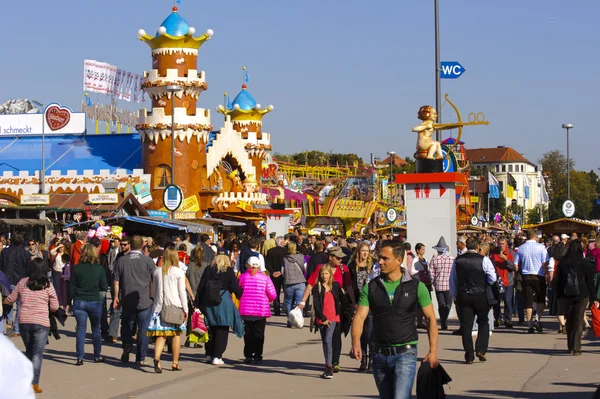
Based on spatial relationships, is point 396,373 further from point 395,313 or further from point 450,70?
point 450,70

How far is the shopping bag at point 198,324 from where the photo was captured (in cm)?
1301

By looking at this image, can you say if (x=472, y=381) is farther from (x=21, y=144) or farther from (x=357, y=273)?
(x=21, y=144)

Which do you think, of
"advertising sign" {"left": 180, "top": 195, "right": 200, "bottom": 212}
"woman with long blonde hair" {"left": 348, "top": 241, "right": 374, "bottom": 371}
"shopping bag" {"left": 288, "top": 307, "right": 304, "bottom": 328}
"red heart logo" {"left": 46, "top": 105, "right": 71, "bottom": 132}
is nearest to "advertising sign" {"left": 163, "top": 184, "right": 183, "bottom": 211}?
"woman with long blonde hair" {"left": 348, "top": 241, "right": 374, "bottom": 371}

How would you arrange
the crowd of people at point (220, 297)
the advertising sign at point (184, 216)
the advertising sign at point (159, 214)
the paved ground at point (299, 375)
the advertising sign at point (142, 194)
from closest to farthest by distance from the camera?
the paved ground at point (299, 375)
the crowd of people at point (220, 297)
the advertising sign at point (159, 214)
the advertising sign at point (142, 194)
the advertising sign at point (184, 216)

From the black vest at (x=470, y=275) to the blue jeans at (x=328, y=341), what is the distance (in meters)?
2.05

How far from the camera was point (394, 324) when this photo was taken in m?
7.10

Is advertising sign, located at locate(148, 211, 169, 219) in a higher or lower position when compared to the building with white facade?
lower

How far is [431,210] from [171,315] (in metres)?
8.86

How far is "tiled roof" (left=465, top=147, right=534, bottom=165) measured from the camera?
18862 cm

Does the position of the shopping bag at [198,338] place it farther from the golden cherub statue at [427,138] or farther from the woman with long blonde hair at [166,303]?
the golden cherub statue at [427,138]

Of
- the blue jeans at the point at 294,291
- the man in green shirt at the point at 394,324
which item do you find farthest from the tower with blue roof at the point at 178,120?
the man in green shirt at the point at 394,324

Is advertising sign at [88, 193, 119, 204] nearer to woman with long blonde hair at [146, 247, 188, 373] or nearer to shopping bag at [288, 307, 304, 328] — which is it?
woman with long blonde hair at [146, 247, 188, 373]

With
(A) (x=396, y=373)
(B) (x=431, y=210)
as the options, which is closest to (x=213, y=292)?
(A) (x=396, y=373)

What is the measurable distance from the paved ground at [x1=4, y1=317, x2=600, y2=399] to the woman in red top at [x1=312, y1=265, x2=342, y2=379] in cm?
53
